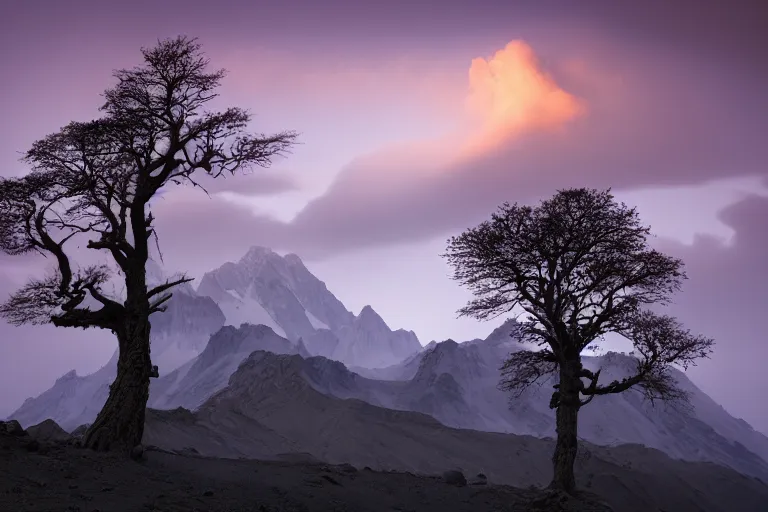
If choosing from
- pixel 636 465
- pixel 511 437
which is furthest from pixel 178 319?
pixel 636 465

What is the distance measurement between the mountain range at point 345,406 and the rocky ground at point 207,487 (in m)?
22.6

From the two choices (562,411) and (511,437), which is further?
(511,437)

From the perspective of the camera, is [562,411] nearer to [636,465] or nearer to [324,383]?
[636,465]

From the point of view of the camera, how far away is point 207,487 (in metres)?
16.7

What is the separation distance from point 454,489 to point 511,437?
78.8 metres

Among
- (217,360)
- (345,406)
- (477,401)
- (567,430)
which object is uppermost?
(217,360)

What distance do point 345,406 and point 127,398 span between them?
8047 cm

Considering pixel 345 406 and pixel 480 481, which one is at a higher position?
pixel 345 406

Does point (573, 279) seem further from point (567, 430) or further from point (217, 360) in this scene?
point (217, 360)

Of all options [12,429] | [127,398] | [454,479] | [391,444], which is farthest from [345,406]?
[12,429]

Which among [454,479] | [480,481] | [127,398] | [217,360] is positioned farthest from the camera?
[217,360]

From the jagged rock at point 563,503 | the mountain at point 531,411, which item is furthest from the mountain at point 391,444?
the jagged rock at point 563,503

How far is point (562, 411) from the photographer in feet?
81.3

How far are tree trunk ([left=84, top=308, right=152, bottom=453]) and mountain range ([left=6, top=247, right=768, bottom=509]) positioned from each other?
1122 inches
